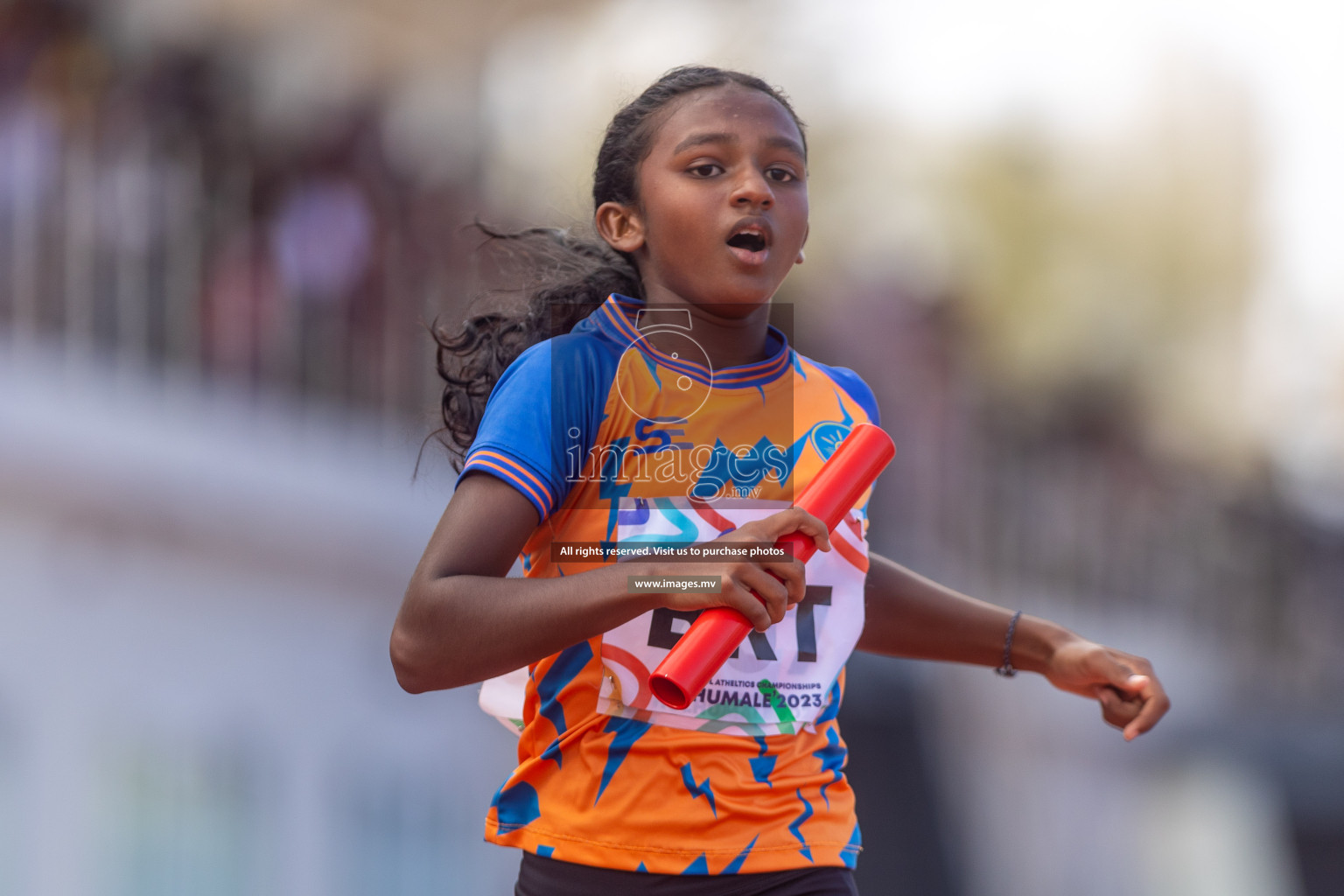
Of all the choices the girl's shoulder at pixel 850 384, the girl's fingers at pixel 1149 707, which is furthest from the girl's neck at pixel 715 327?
the girl's fingers at pixel 1149 707

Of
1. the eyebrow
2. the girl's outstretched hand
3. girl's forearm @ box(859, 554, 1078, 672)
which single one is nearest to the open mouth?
the eyebrow

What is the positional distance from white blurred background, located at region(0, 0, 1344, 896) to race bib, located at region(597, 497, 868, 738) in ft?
2.89

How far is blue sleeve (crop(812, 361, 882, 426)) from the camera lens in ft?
8.29

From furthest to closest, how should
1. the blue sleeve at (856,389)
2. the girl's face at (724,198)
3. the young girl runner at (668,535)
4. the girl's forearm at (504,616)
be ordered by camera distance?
1. the blue sleeve at (856,389)
2. the girl's face at (724,198)
3. the young girl runner at (668,535)
4. the girl's forearm at (504,616)

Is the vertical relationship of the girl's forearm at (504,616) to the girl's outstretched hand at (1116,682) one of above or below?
above

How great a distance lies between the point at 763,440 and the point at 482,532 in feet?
1.64

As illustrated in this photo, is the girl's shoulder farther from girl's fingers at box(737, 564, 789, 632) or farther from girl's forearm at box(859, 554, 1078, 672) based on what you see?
girl's fingers at box(737, 564, 789, 632)

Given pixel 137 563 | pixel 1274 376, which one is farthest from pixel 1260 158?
pixel 137 563

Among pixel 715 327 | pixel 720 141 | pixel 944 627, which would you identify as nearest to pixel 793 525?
pixel 715 327

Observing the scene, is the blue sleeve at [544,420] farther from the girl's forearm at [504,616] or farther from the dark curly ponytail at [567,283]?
the dark curly ponytail at [567,283]

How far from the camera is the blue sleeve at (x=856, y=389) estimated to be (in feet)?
8.29

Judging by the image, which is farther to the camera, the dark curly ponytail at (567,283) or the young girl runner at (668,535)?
the dark curly ponytail at (567,283)

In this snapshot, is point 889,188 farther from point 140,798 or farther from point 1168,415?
point 140,798

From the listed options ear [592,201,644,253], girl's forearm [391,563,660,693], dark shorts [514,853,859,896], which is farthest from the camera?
ear [592,201,644,253]
